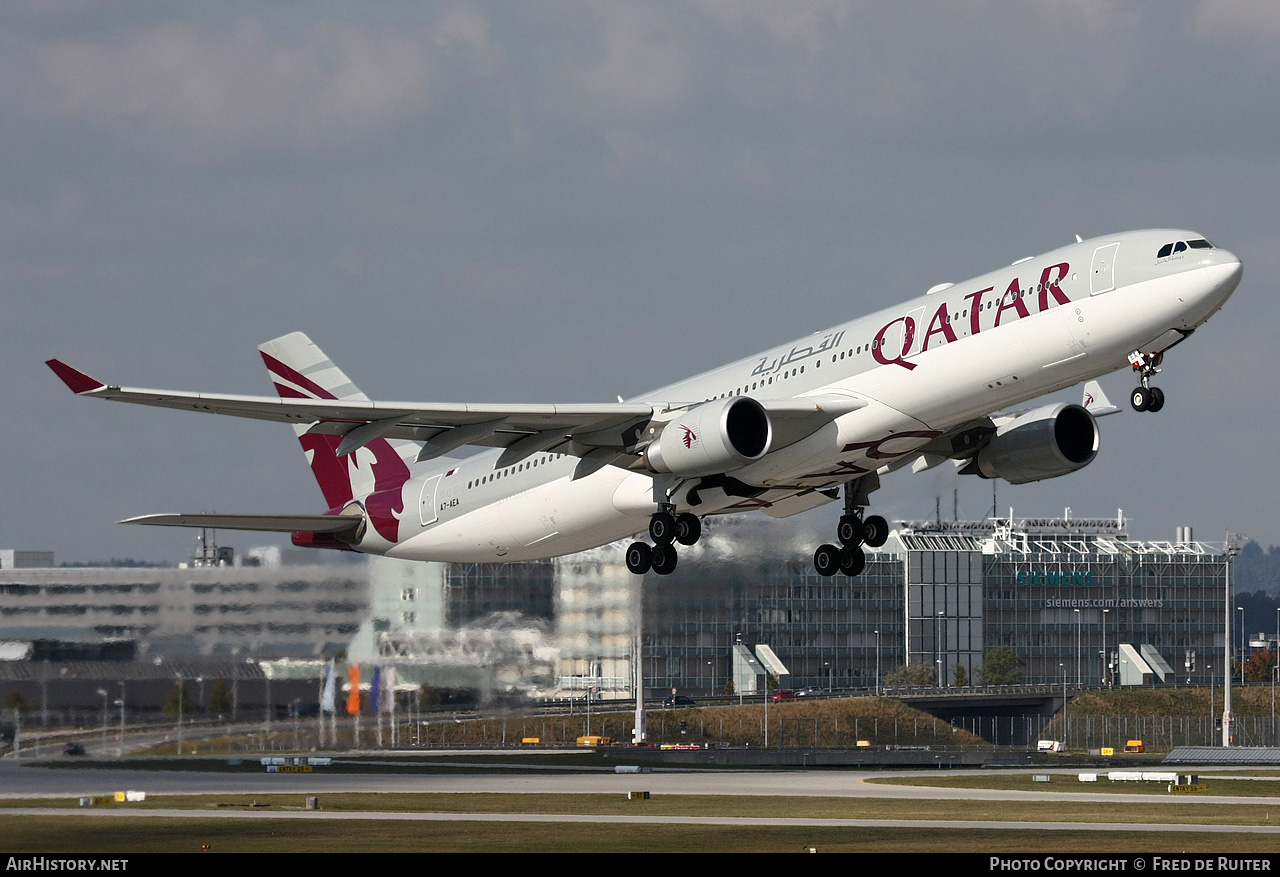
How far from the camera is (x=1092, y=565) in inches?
5763

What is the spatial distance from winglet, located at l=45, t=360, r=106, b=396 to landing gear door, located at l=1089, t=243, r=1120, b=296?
19.6 meters

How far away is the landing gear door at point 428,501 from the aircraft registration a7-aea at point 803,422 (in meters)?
0.04

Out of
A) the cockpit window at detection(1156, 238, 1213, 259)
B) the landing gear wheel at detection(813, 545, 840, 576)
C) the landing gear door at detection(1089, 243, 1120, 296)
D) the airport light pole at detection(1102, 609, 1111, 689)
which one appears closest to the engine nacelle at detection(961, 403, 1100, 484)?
the landing gear wheel at detection(813, 545, 840, 576)

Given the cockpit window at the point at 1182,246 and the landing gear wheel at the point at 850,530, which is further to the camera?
the landing gear wheel at the point at 850,530

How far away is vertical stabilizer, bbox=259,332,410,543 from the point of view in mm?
49344

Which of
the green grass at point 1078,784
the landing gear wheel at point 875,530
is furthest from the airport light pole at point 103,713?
the green grass at point 1078,784

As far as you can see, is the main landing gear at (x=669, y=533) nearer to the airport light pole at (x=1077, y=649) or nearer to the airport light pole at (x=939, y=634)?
the airport light pole at (x=939, y=634)

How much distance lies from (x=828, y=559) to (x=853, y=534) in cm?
111

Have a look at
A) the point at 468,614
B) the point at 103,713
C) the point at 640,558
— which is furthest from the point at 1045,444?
the point at 103,713

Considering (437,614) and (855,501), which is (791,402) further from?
(437,614)

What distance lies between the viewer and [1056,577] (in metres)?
143

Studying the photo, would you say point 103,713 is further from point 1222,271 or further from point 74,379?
point 1222,271

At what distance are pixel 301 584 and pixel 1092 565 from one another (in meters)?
107

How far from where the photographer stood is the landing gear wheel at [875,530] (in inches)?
1747
